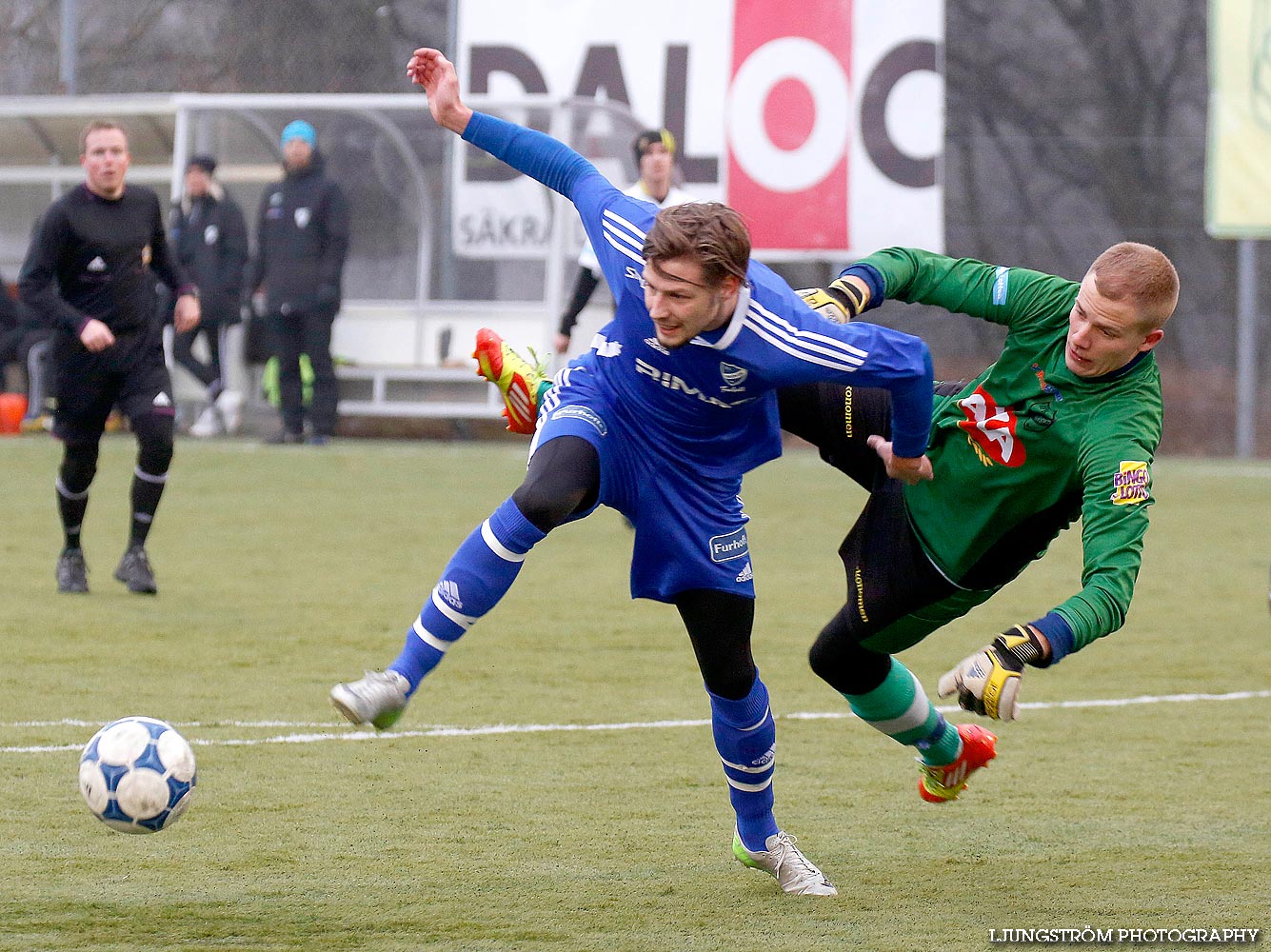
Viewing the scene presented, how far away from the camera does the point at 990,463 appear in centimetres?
448

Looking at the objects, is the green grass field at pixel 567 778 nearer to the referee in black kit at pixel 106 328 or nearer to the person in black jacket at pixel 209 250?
the referee in black kit at pixel 106 328

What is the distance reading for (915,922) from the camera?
397 cm

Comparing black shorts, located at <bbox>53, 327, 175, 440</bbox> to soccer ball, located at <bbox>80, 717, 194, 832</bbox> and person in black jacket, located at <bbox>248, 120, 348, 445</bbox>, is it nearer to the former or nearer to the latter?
soccer ball, located at <bbox>80, 717, 194, 832</bbox>

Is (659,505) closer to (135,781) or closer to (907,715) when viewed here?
(907,715)

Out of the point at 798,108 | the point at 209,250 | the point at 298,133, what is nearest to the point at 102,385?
the point at 298,133

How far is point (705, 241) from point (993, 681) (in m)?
1.11

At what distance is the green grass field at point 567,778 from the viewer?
3979 mm

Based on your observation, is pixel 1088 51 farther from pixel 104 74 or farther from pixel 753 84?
pixel 104 74

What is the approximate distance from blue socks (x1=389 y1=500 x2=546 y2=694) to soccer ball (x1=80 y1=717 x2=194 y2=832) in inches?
23.1

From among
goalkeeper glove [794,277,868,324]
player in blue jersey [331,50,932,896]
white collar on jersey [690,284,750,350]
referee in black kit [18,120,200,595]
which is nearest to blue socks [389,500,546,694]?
player in blue jersey [331,50,932,896]

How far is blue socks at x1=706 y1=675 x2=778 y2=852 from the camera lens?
14.3ft

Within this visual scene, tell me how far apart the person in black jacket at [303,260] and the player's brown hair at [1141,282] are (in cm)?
1163

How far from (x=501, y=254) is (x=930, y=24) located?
4.40 m

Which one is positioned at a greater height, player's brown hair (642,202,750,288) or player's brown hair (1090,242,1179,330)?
player's brown hair (642,202,750,288)
